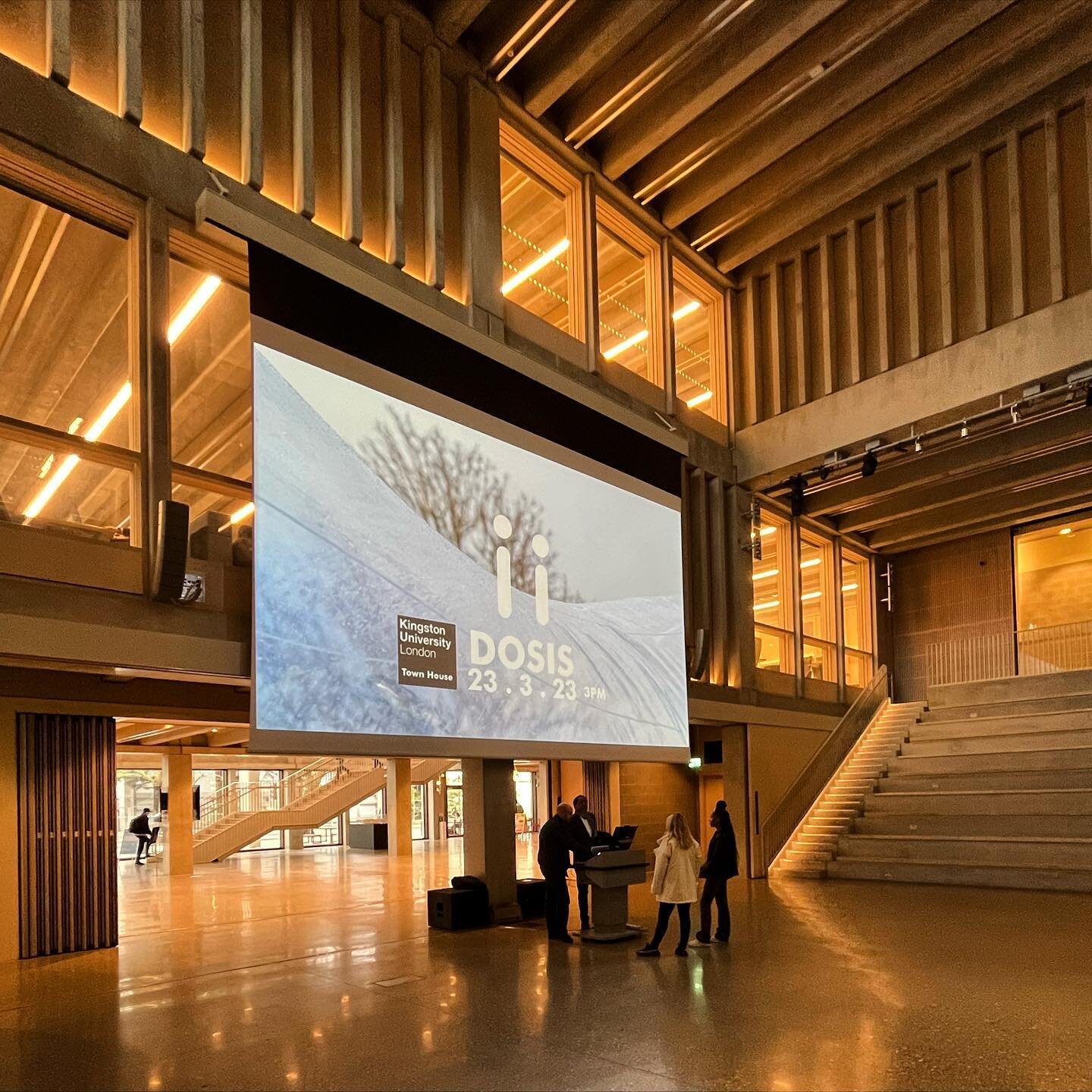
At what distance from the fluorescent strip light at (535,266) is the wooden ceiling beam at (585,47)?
1904mm

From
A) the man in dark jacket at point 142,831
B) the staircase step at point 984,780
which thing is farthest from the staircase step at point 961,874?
the man in dark jacket at point 142,831

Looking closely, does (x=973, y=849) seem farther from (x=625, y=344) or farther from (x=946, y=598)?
(x=946, y=598)

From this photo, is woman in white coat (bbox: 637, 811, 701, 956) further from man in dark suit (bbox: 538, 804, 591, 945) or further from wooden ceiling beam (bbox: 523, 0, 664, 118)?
wooden ceiling beam (bbox: 523, 0, 664, 118)

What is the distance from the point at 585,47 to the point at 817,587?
1303 cm

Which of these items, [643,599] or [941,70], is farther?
[941,70]

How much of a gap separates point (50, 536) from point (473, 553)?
158 inches

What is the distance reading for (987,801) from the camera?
16.2 meters

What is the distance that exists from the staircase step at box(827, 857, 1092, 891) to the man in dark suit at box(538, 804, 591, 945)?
279 inches

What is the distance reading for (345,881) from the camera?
17594 mm

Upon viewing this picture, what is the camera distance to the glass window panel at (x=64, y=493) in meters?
8.04

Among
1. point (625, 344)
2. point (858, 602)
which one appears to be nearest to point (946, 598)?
point (858, 602)

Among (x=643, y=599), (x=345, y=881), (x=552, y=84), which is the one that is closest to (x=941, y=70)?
(x=552, y=84)

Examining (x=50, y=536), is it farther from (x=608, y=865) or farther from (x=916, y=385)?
(x=916, y=385)

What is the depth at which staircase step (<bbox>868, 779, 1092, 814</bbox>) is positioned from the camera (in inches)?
601
